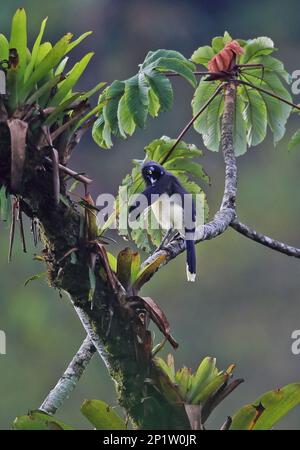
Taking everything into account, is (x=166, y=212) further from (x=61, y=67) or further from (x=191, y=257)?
(x=61, y=67)

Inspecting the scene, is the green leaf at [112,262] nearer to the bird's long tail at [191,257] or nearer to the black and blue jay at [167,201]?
the bird's long tail at [191,257]

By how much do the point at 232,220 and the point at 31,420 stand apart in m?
1.19

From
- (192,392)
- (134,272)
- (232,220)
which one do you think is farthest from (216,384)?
(232,220)

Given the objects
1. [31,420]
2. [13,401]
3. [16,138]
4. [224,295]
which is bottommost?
[13,401]

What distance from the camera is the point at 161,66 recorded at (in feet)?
9.73

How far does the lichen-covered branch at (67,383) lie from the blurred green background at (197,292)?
7.73 metres

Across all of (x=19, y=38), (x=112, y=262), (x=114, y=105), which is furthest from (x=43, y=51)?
(x=114, y=105)

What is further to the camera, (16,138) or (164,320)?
(164,320)

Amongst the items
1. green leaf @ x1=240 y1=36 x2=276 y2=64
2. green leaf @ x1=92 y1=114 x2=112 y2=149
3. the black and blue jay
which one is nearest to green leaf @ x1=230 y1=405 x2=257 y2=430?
the black and blue jay

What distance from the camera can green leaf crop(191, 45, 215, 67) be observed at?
12.2 feet

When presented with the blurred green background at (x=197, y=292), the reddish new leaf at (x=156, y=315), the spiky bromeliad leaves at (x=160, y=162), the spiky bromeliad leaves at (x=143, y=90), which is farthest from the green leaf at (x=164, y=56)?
the blurred green background at (x=197, y=292)

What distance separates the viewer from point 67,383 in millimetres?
2658

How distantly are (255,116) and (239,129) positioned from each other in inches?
2.9
